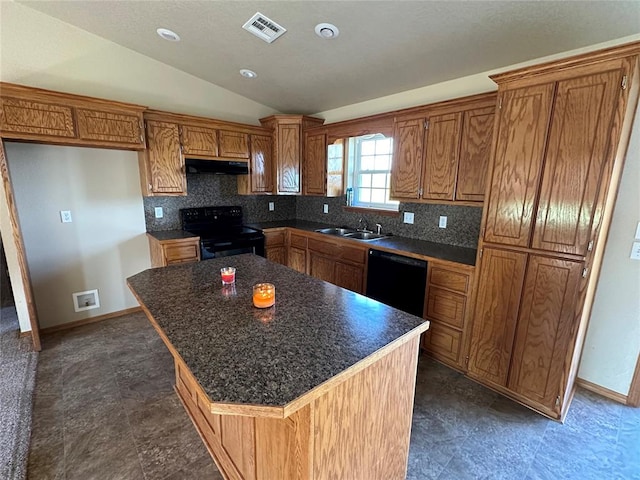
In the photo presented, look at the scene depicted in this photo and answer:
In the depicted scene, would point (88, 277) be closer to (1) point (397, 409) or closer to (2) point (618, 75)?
(1) point (397, 409)

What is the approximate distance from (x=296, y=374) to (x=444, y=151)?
2.30 m

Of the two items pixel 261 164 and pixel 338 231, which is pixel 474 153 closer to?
pixel 338 231

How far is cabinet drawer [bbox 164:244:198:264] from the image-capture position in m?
3.06

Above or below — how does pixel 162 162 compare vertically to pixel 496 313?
above

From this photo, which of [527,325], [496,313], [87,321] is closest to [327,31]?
[496,313]

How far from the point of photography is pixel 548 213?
1824 mm

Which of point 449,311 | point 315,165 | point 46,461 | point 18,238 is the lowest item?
point 46,461

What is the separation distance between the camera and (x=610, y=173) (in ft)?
5.27

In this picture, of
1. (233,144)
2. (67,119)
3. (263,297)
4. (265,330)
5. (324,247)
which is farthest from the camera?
(233,144)

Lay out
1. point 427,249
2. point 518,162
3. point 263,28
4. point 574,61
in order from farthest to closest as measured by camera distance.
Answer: point 427,249 < point 263,28 < point 518,162 < point 574,61

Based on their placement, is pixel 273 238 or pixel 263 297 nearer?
pixel 263 297

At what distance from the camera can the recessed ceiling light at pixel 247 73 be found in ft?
10.2

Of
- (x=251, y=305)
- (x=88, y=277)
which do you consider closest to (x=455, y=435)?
(x=251, y=305)

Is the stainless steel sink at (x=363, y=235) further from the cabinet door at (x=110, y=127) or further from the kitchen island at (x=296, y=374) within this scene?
the cabinet door at (x=110, y=127)
